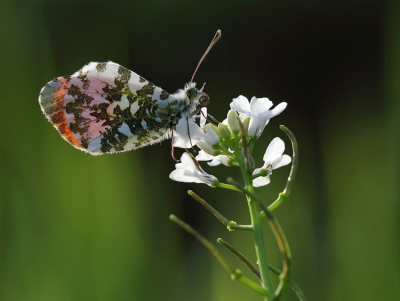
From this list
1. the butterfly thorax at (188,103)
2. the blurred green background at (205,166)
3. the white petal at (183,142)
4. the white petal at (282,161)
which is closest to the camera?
the white petal at (282,161)

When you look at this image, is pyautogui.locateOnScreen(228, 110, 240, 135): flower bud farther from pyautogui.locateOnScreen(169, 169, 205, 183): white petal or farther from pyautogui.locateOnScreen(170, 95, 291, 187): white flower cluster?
pyautogui.locateOnScreen(169, 169, 205, 183): white petal

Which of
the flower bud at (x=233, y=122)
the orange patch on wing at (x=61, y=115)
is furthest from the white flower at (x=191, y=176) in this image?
the orange patch on wing at (x=61, y=115)

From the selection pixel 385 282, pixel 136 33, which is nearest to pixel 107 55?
pixel 136 33

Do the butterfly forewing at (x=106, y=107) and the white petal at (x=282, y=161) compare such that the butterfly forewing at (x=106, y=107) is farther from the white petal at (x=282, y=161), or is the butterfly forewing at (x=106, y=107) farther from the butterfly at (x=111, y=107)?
the white petal at (x=282, y=161)

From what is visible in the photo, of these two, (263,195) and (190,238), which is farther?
(190,238)

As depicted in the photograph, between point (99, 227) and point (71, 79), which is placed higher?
point (71, 79)

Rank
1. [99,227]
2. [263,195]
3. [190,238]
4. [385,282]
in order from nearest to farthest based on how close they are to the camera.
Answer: [385,282]
[99,227]
[263,195]
[190,238]

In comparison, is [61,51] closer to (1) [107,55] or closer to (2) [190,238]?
(1) [107,55]

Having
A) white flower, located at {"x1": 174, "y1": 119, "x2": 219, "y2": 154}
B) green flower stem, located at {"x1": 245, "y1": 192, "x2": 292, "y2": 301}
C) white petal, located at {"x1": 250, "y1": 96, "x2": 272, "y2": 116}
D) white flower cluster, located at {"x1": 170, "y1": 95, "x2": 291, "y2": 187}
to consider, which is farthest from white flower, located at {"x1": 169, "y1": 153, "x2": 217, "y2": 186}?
green flower stem, located at {"x1": 245, "y1": 192, "x2": 292, "y2": 301}
